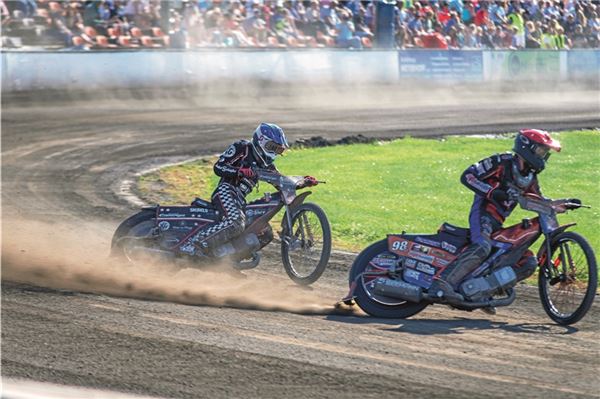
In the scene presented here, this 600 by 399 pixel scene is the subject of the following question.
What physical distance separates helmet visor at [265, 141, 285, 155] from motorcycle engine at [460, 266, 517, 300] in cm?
276

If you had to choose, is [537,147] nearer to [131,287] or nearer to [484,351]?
[484,351]

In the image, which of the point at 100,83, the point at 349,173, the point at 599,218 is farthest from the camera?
the point at 100,83

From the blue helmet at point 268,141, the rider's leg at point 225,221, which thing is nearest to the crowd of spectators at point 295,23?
the rider's leg at point 225,221

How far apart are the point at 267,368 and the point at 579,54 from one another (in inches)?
1289

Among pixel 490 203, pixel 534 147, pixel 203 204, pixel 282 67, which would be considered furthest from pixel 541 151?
pixel 282 67

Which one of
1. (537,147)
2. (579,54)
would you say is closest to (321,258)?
(537,147)

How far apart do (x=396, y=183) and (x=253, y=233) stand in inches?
271

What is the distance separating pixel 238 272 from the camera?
36.4 ft

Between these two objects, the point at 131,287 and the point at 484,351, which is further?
the point at 131,287

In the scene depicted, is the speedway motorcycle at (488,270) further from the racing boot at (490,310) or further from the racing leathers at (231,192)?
the racing leathers at (231,192)

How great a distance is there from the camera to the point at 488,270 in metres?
9.27

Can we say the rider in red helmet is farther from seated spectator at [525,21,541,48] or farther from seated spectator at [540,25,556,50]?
seated spectator at [540,25,556,50]

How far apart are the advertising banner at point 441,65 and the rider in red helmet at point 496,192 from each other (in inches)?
931

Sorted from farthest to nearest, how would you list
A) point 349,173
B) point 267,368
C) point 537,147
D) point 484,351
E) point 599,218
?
point 349,173, point 599,218, point 537,147, point 484,351, point 267,368
